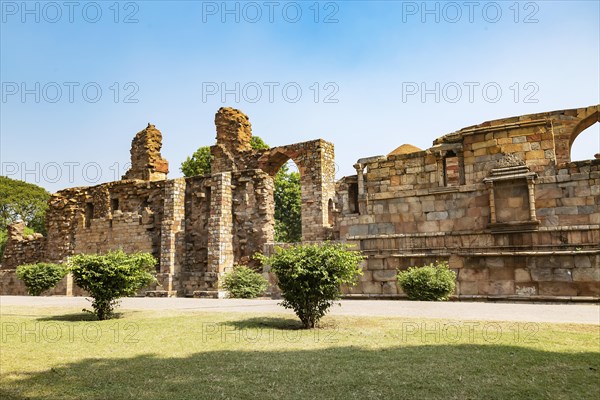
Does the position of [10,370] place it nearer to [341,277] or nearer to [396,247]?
[341,277]

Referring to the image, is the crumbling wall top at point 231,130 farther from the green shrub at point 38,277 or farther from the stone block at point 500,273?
the stone block at point 500,273

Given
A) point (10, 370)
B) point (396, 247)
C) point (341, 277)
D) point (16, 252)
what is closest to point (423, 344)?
point (341, 277)

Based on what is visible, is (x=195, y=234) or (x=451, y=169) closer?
(x=451, y=169)

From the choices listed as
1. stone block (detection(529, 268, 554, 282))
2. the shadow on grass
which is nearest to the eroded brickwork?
stone block (detection(529, 268, 554, 282))

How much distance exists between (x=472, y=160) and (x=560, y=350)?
749 cm

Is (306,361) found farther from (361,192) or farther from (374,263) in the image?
(361,192)

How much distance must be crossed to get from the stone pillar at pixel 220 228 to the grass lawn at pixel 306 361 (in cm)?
1092

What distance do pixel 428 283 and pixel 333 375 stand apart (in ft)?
19.9

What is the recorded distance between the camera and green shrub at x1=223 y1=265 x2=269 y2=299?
1500cm

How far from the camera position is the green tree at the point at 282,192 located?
36.2m

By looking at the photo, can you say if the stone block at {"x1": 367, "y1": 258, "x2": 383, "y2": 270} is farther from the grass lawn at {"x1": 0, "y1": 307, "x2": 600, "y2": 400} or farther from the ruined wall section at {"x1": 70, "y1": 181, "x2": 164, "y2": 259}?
the ruined wall section at {"x1": 70, "y1": 181, "x2": 164, "y2": 259}

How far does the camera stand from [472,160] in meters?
12.1

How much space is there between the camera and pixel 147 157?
25.6 metres

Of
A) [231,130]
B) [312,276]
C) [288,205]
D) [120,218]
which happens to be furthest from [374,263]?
[288,205]
